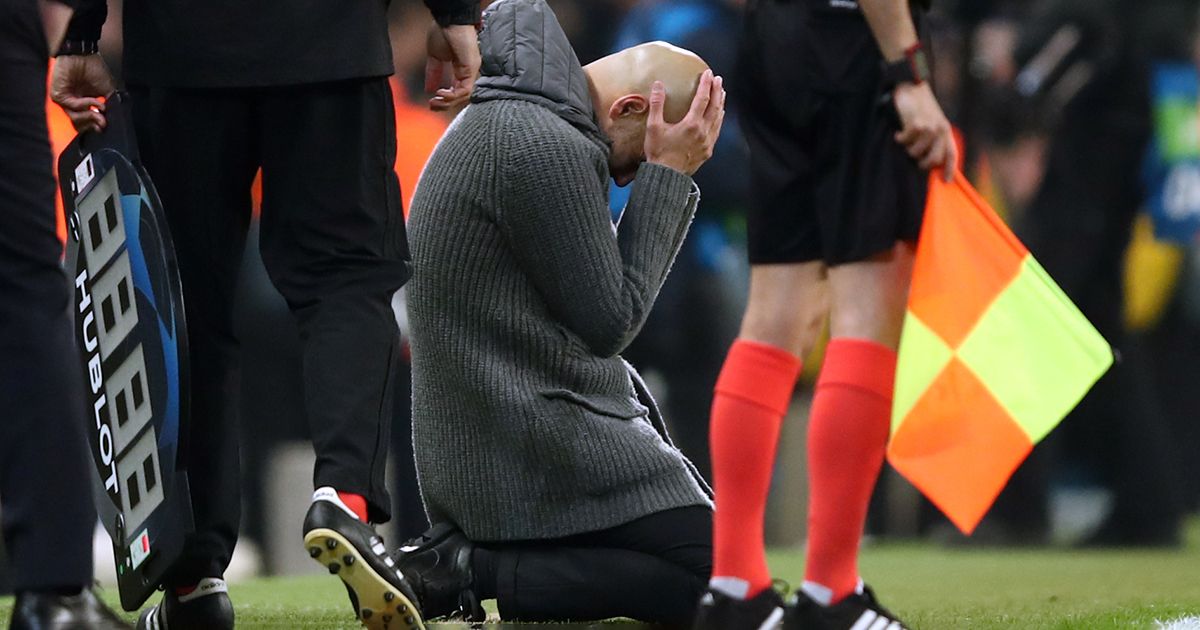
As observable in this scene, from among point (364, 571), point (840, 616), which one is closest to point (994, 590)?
point (840, 616)

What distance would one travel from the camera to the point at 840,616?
3330 millimetres

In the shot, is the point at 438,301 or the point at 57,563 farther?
the point at 438,301

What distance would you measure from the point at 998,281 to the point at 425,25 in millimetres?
3980

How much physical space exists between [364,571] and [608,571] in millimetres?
607

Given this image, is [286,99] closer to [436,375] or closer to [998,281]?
[436,375]

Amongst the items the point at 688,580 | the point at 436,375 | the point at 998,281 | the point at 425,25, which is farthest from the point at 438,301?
the point at 425,25

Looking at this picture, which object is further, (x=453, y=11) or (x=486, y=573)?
(x=453, y=11)

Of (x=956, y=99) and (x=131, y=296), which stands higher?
(x=131, y=296)

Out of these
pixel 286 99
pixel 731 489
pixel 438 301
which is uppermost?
pixel 286 99

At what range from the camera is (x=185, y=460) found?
131 inches

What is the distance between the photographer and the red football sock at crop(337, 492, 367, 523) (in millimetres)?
3156

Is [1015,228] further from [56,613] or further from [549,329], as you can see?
[56,613]

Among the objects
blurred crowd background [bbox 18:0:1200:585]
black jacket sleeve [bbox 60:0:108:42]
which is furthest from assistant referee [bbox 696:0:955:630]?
blurred crowd background [bbox 18:0:1200:585]

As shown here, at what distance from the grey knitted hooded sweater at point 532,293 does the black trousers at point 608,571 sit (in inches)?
1.4
